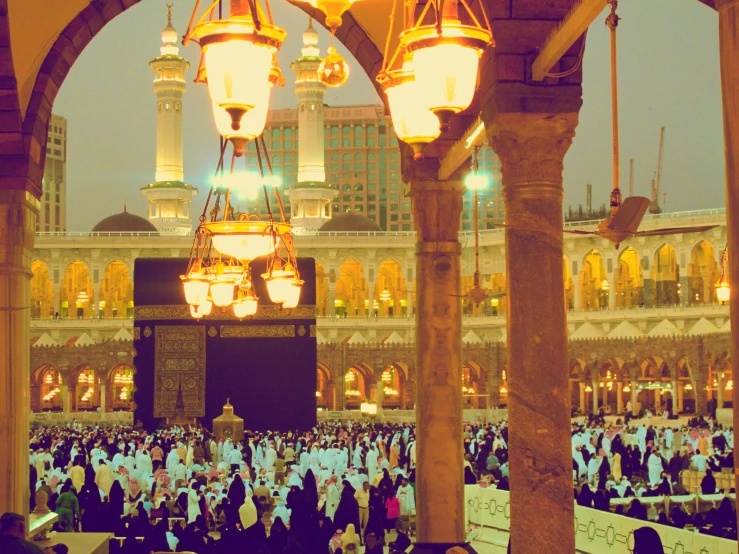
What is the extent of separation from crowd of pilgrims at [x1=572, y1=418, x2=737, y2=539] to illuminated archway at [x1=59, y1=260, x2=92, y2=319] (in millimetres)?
25213

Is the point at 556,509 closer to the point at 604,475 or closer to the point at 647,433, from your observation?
the point at 604,475

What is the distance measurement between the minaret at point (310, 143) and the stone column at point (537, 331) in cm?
3302

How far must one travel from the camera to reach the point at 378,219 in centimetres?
6894

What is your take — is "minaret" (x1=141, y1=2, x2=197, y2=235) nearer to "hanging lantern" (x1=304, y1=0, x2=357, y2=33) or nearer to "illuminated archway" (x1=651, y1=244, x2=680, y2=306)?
"illuminated archway" (x1=651, y1=244, x2=680, y2=306)

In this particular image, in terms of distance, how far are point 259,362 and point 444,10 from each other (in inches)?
701

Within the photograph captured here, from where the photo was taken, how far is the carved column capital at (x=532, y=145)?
14.1ft

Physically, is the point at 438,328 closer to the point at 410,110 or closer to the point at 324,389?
the point at 410,110

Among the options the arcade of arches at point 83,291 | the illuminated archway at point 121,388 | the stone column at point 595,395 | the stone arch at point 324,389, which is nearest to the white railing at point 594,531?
the stone column at point 595,395

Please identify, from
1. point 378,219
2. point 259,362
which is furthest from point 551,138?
point 378,219

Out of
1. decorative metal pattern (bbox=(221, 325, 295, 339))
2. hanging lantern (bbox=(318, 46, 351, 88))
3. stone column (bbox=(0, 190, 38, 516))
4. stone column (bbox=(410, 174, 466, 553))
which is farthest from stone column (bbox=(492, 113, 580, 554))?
decorative metal pattern (bbox=(221, 325, 295, 339))

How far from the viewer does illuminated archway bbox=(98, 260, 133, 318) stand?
3759 cm

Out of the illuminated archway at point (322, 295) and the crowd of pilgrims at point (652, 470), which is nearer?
the crowd of pilgrims at point (652, 470)

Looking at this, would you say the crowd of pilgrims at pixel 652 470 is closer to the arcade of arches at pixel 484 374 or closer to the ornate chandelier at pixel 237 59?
the ornate chandelier at pixel 237 59

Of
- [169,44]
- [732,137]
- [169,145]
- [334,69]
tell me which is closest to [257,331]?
[334,69]
